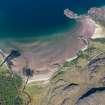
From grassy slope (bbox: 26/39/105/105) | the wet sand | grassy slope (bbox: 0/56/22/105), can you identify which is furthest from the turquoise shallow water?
grassy slope (bbox: 0/56/22/105)

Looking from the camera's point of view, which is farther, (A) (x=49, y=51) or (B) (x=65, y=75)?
(A) (x=49, y=51)

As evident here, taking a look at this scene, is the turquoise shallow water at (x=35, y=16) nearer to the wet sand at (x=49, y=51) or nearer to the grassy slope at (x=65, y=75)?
the wet sand at (x=49, y=51)

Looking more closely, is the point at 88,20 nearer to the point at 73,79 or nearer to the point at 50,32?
the point at 50,32

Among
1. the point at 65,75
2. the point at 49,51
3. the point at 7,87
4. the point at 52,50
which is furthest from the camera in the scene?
the point at 52,50

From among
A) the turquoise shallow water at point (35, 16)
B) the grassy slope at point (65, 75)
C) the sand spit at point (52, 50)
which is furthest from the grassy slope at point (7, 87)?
the turquoise shallow water at point (35, 16)

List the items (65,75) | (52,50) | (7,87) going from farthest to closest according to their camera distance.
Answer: (52,50) < (65,75) < (7,87)

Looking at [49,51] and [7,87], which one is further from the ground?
[49,51]

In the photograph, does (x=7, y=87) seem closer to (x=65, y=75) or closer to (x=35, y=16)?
(x=65, y=75)

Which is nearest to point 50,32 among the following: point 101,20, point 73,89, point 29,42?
point 29,42

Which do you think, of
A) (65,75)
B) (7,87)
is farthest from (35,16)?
(7,87)
